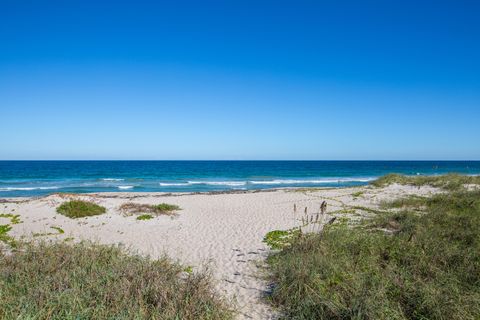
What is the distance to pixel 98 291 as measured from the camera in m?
4.59

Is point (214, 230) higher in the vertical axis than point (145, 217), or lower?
lower

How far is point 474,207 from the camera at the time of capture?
453 inches

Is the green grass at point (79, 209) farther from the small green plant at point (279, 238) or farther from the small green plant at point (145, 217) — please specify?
the small green plant at point (279, 238)

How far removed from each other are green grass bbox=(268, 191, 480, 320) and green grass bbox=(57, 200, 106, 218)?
11118 mm

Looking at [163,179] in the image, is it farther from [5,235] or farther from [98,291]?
[98,291]

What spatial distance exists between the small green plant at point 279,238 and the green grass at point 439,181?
51.0ft

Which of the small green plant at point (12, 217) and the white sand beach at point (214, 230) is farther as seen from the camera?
the small green plant at point (12, 217)

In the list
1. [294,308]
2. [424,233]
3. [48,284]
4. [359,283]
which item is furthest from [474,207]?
[48,284]

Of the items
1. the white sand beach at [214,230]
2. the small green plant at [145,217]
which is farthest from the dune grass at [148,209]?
the small green plant at [145,217]

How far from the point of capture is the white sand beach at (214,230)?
22.4ft

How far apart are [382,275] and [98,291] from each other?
16.0 feet

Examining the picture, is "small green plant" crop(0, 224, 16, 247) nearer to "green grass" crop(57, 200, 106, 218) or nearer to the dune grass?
"green grass" crop(57, 200, 106, 218)

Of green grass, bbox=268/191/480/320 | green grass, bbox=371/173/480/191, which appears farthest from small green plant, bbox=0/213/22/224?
green grass, bbox=371/173/480/191

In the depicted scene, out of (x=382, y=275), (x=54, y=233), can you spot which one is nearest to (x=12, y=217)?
(x=54, y=233)
